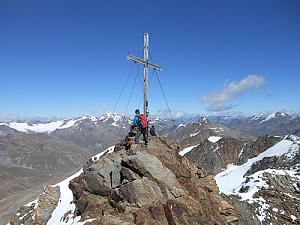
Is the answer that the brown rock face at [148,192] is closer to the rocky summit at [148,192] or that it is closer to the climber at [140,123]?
the rocky summit at [148,192]

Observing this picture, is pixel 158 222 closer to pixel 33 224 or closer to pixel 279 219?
pixel 279 219

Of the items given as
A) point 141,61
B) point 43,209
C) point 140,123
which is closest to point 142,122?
point 140,123

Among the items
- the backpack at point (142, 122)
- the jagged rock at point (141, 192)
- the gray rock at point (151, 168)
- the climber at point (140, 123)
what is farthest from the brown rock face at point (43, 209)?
the jagged rock at point (141, 192)

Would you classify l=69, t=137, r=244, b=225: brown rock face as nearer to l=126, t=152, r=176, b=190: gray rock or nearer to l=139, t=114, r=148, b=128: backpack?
l=126, t=152, r=176, b=190: gray rock

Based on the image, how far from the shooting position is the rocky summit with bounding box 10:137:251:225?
810 inches

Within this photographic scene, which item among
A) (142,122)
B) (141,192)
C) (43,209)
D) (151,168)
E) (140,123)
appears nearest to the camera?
(141,192)

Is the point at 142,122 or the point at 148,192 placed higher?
the point at 142,122

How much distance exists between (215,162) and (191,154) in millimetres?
21630

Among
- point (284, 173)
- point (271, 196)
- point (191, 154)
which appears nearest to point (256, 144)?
point (191, 154)

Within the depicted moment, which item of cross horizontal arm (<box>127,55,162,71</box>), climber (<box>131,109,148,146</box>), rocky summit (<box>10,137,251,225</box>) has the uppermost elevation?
cross horizontal arm (<box>127,55,162,71</box>)

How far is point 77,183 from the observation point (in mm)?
25484

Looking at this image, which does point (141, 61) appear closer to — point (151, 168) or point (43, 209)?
point (151, 168)

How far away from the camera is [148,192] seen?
70.6ft

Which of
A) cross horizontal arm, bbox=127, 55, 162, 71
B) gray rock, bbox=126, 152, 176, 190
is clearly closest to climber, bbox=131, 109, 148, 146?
gray rock, bbox=126, 152, 176, 190
